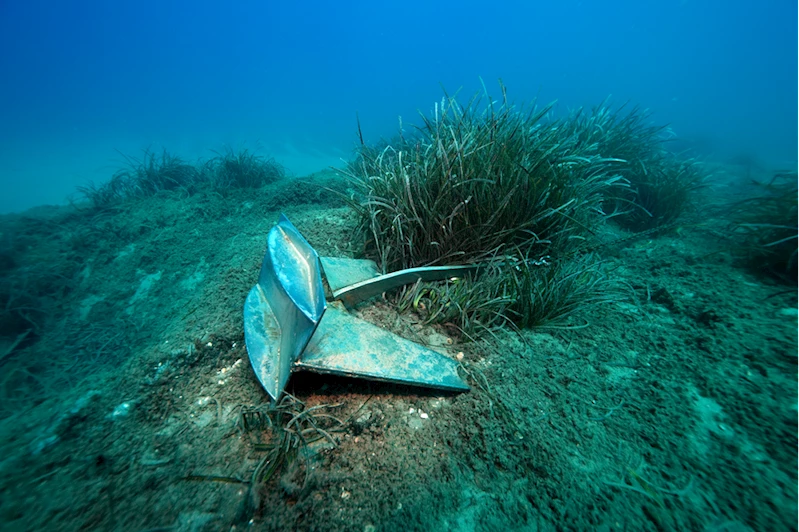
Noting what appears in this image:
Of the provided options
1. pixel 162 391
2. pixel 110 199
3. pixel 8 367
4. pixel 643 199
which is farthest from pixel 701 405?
pixel 110 199

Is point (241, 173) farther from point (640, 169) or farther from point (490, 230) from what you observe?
point (640, 169)

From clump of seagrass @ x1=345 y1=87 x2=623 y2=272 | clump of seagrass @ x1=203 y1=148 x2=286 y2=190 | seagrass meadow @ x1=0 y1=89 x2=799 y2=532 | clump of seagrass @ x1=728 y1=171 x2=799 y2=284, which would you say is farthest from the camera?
clump of seagrass @ x1=203 y1=148 x2=286 y2=190

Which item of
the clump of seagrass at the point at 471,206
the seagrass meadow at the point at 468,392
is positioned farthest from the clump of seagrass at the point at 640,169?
the clump of seagrass at the point at 471,206

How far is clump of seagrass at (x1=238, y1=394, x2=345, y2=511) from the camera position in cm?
125

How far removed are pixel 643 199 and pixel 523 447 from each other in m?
4.95

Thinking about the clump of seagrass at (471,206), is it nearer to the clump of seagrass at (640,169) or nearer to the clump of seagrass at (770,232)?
the clump of seagrass at (640,169)

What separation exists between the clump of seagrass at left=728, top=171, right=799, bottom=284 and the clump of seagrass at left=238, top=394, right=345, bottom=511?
11.2 feet

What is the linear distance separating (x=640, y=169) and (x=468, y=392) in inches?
210

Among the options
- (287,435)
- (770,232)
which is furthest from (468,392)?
(770,232)

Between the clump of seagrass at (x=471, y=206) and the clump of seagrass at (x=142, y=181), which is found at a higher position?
the clump of seagrass at (x=142, y=181)

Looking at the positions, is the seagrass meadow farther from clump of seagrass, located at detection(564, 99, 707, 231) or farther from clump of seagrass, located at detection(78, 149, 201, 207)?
clump of seagrass, located at detection(78, 149, 201, 207)

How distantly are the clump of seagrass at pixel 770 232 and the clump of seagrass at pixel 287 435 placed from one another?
3.43m

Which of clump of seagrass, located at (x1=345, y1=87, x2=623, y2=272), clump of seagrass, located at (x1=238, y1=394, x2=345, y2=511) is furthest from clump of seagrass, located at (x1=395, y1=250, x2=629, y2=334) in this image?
clump of seagrass, located at (x1=238, y1=394, x2=345, y2=511)

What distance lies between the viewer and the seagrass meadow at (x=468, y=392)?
1.19m
